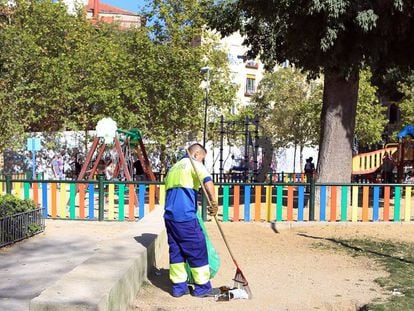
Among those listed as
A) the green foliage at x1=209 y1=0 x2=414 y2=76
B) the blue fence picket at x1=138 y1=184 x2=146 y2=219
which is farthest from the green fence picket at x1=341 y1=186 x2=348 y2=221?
the blue fence picket at x1=138 y1=184 x2=146 y2=219

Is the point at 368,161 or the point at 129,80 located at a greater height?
the point at 129,80

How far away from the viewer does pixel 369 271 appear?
7457 mm

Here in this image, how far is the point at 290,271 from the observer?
7.49 meters

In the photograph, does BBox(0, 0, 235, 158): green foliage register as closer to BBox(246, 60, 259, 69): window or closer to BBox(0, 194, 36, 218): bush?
BBox(0, 194, 36, 218): bush

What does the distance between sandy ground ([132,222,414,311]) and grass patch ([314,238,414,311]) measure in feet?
0.51

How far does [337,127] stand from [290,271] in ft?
22.4

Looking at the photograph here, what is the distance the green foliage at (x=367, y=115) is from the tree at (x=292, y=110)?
2.47 meters

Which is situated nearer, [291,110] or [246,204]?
[246,204]

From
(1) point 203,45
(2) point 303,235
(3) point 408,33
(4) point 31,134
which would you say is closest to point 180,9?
(1) point 203,45

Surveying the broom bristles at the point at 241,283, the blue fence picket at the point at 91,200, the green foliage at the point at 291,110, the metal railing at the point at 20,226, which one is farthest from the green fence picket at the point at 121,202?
the green foliage at the point at 291,110

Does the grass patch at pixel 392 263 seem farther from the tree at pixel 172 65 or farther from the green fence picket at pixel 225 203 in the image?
the tree at pixel 172 65

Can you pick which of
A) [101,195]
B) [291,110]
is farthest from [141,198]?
[291,110]

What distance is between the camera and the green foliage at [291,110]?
34469mm

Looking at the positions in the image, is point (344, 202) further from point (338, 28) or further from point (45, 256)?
point (45, 256)
